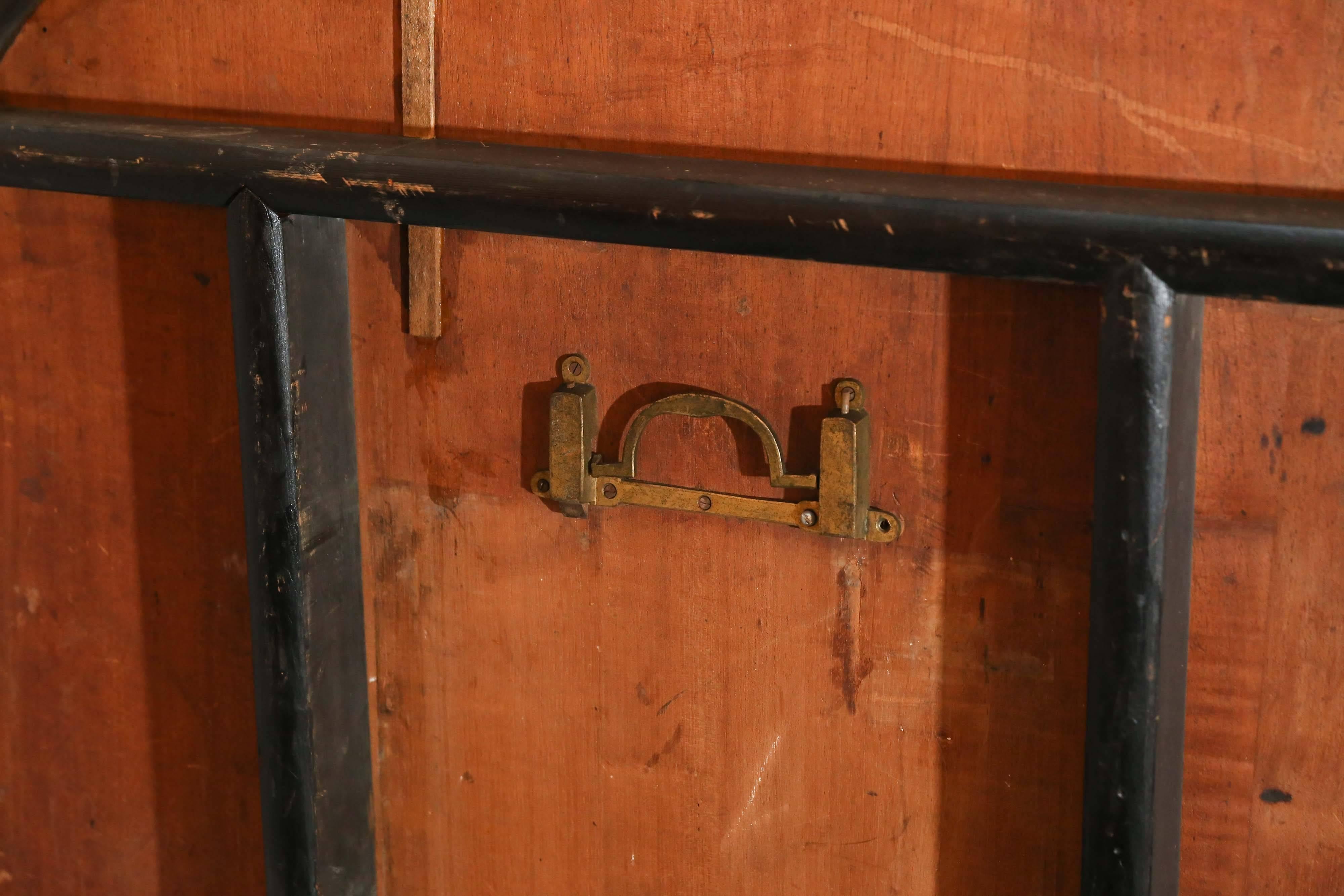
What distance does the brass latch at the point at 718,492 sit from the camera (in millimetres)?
934

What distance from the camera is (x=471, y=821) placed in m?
1.14

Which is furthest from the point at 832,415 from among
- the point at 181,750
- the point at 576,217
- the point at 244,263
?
the point at 181,750

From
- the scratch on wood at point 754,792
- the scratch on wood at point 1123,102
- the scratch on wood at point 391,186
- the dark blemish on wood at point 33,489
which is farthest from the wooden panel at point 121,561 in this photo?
the scratch on wood at point 1123,102

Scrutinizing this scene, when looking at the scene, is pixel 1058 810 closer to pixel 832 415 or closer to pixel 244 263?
pixel 832 415

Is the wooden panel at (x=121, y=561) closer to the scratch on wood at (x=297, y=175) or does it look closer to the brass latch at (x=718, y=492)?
the scratch on wood at (x=297, y=175)

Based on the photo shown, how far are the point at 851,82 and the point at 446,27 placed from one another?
0.32 m

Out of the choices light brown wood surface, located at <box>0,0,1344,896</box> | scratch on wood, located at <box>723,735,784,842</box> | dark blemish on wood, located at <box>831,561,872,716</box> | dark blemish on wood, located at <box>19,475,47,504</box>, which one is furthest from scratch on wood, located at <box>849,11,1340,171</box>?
dark blemish on wood, located at <box>19,475,47,504</box>

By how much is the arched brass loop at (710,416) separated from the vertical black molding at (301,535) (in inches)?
9.3

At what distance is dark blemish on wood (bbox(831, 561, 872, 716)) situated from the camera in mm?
978

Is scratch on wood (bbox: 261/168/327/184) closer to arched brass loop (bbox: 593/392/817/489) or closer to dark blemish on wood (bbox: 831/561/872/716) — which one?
arched brass loop (bbox: 593/392/817/489)

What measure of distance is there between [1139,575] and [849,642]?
0.25 metres

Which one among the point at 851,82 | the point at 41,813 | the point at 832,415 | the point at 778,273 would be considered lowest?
the point at 41,813

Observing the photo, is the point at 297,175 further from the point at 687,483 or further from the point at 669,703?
the point at 669,703

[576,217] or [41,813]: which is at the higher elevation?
[576,217]
